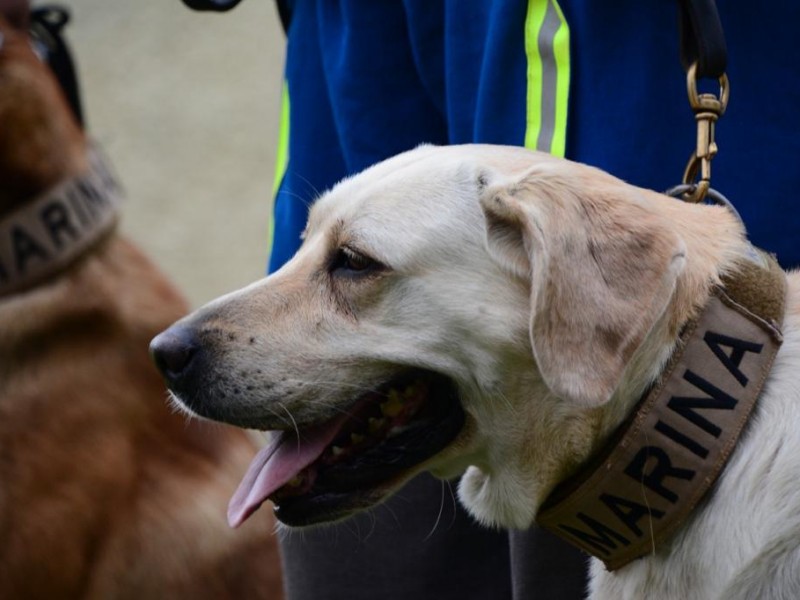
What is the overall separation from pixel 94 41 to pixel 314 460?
27.2 feet

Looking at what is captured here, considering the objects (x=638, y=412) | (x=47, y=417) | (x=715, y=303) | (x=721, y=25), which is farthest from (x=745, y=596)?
(x=47, y=417)

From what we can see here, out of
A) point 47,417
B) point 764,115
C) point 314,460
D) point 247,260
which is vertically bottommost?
point 247,260

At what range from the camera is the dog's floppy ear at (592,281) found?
1.93m

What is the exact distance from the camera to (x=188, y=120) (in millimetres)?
9211

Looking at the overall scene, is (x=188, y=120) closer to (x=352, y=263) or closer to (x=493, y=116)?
(x=493, y=116)

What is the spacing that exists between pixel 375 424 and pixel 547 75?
2.48 ft

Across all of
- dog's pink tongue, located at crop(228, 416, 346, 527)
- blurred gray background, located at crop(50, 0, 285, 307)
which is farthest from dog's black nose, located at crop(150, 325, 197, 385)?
blurred gray background, located at crop(50, 0, 285, 307)

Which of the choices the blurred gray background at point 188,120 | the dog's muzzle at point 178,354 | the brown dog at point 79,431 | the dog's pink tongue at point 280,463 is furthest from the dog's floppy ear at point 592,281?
the blurred gray background at point 188,120

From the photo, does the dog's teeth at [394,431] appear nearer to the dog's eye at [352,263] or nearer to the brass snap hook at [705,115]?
the dog's eye at [352,263]

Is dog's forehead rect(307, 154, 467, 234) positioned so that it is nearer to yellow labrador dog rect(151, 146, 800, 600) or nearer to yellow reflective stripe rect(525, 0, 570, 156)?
yellow labrador dog rect(151, 146, 800, 600)

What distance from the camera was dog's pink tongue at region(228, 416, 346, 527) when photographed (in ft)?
7.24

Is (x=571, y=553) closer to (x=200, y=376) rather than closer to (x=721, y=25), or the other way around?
(x=200, y=376)

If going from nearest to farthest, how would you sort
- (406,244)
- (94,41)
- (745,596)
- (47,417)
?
1. (745,596)
2. (406,244)
3. (47,417)
4. (94,41)

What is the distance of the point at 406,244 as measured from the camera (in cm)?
221
